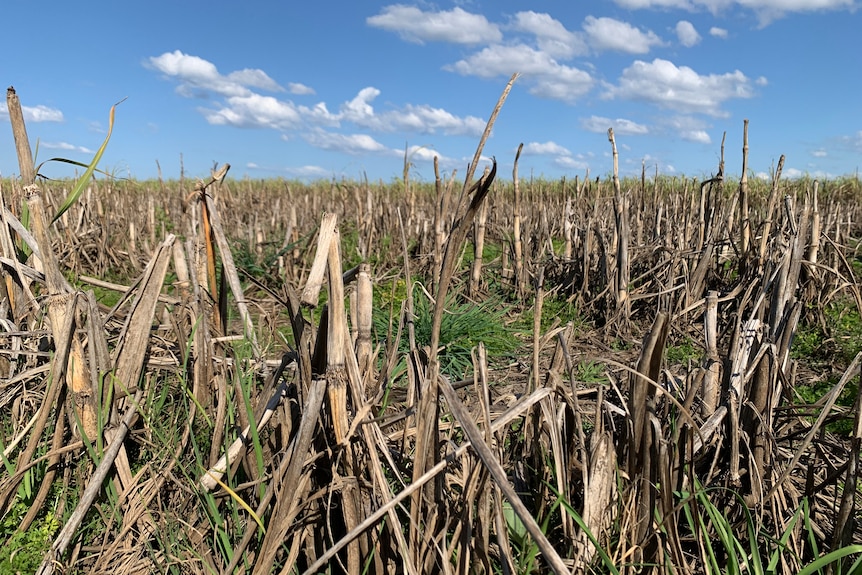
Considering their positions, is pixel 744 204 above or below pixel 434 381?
above

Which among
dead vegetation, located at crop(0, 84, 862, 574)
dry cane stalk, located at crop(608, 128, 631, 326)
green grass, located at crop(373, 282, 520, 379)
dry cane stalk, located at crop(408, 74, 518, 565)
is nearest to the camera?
dry cane stalk, located at crop(408, 74, 518, 565)

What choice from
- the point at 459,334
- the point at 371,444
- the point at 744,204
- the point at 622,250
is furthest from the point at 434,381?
the point at 744,204

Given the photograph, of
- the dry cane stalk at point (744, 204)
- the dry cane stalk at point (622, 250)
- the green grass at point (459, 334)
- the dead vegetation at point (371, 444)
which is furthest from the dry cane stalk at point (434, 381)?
the dry cane stalk at point (744, 204)

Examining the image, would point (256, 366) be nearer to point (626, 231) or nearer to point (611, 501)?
point (611, 501)

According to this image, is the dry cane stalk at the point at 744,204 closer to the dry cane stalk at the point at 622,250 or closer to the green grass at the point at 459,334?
the dry cane stalk at the point at 622,250

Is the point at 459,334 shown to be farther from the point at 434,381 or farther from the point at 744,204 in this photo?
the point at 434,381

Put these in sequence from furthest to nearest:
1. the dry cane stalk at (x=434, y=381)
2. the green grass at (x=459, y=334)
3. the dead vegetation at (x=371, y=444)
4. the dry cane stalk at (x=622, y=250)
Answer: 1. the dry cane stalk at (x=622, y=250)
2. the green grass at (x=459, y=334)
3. the dead vegetation at (x=371, y=444)
4. the dry cane stalk at (x=434, y=381)

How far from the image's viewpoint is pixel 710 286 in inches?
184


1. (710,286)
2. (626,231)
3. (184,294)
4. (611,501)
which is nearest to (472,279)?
(626,231)

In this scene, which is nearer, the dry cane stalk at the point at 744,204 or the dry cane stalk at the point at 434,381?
the dry cane stalk at the point at 434,381

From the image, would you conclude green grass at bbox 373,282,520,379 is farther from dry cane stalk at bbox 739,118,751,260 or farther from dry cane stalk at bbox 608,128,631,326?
dry cane stalk at bbox 739,118,751,260

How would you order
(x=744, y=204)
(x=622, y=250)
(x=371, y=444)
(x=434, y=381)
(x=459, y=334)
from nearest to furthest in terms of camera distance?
(x=434, y=381) < (x=371, y=444) < (x=459, y=334) < (x=622, y=250) < (x=744, y=204)

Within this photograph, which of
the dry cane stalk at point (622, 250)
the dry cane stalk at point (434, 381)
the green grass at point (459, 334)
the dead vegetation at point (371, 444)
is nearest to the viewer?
the dry cane stalk at point (434, 381)

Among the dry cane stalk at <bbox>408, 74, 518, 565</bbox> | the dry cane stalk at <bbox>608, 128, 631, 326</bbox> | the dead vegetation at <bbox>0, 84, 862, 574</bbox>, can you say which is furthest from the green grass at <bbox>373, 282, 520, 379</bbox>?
the dry cane stalk at <bbox>408, 74, 518, 565</bbox>
